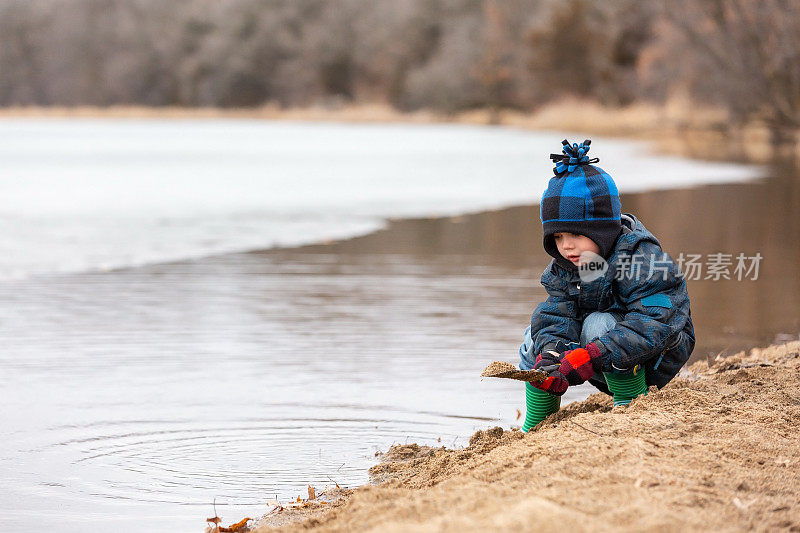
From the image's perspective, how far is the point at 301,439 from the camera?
4109 mm

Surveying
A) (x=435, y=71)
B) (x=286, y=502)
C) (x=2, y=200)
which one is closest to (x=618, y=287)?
(x=286, y=502)

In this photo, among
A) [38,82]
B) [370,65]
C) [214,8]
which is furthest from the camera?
[38,82]

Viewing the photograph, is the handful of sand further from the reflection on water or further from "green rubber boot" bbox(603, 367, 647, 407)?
the reflection on water

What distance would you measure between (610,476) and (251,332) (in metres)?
3.38

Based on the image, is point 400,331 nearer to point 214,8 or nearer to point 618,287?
point 618,287

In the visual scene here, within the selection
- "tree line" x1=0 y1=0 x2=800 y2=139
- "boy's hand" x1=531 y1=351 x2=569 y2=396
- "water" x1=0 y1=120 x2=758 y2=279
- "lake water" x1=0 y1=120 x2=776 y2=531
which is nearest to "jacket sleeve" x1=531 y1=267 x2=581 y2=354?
"boy's hand" x1=531 y1=351 x2=569 y2=396

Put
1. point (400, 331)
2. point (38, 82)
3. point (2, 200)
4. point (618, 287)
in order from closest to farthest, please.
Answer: point (618, 287) → point (400, 331) → point (2, 200) → point (38, 82)

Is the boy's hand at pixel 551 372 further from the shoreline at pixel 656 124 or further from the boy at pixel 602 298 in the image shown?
the shoreline at pixel 656 124

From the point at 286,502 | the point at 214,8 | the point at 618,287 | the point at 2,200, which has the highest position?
the point at 214,8

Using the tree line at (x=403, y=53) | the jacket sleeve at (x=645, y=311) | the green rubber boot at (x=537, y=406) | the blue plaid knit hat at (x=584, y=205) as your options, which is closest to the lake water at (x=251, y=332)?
the green rubber boot at (x=537, y=406)

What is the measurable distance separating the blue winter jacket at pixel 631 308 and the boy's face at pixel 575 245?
6 cm

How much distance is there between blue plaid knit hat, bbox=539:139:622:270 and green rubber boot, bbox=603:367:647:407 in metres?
0.40

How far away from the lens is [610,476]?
2.80 m

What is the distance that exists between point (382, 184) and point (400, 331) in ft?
32.6
